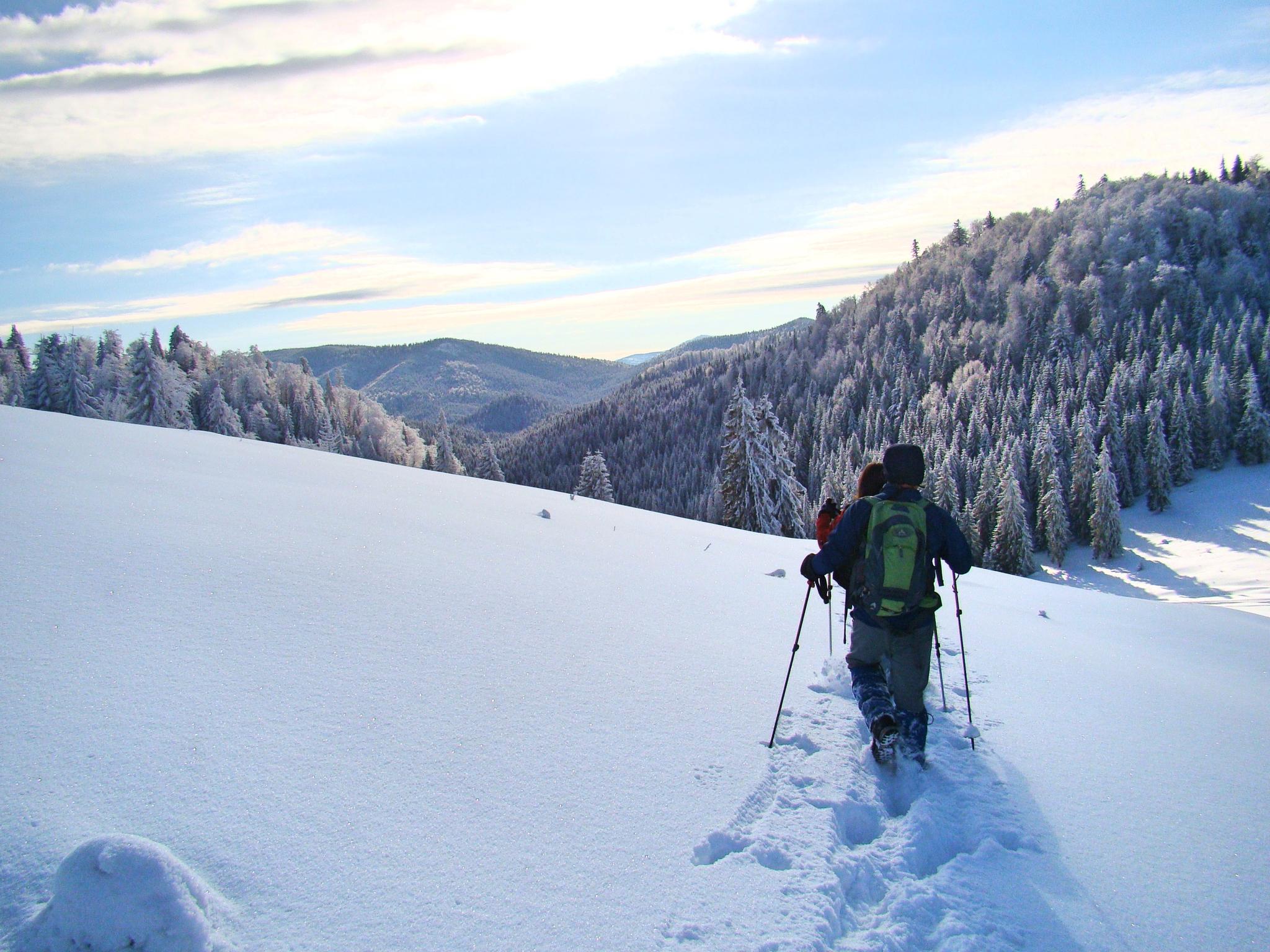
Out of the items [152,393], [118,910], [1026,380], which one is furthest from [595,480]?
[1026,380]

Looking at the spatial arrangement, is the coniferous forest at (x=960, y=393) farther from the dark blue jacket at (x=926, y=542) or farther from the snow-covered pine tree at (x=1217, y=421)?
the dark blue jacket at (x=926, y=542)

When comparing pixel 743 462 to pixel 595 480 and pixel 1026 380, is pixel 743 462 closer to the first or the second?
pixel 595 480

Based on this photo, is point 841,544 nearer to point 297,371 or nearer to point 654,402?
point 297,371

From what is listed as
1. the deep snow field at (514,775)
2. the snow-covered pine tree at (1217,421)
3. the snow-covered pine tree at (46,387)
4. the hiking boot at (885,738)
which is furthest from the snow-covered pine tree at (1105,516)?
the snow-covered pine tree at (46,387)

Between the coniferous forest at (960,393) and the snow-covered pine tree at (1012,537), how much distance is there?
197mm

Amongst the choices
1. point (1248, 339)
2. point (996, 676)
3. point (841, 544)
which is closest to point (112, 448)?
point (841, 544)

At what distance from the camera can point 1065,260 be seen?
12356cm

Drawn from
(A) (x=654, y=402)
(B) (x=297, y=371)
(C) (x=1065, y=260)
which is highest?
(C) (x=1065, y=260)

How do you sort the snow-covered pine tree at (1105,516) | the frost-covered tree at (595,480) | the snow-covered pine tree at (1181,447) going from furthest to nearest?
the snow-covered pine tree at (1181,447) → the snow-covered pine tree at (1105,516) → the frost-covered tree at (595,480)

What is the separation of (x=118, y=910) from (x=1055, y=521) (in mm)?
71214

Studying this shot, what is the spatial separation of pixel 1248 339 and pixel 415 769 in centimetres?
11444

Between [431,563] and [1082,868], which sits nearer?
[1082,868]

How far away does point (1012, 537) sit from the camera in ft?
183

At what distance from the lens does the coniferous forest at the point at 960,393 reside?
48.8 m
